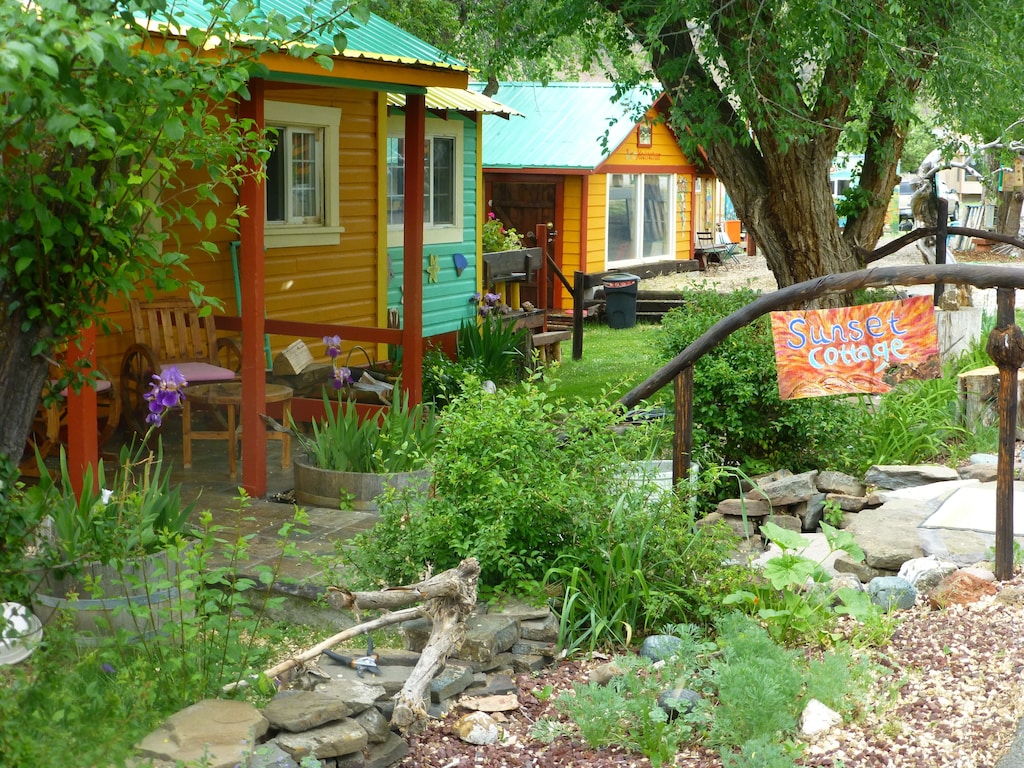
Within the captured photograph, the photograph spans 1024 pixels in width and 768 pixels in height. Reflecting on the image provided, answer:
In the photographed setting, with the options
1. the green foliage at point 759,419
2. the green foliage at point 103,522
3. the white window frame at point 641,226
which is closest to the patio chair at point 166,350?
the green foliage at point 103,522

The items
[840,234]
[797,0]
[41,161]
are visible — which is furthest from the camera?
[840,234]

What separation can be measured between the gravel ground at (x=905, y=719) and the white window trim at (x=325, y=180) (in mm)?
6600

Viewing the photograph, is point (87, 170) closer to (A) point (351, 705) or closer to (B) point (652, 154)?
(A) point (351, 705)

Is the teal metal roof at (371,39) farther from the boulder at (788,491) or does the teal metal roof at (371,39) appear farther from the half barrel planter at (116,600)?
the boulder at (788,491)

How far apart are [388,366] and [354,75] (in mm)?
4469

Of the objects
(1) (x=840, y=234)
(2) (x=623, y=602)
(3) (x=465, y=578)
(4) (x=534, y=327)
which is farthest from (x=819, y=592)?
(4) (x=534, y=327)

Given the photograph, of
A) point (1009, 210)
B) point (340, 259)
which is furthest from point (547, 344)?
point (1009, 210)

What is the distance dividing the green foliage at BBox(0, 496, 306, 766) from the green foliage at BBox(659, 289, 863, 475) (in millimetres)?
3678

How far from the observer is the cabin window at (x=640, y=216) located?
23.0 meters

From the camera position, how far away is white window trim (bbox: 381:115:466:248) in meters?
12.4

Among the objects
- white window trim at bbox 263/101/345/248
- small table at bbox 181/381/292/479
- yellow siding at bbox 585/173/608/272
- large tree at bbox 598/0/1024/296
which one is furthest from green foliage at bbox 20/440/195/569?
yellow siding at bbox 585/173/608/272

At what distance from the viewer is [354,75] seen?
7.11m

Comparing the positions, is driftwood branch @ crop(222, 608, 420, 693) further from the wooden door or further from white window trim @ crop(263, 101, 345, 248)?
the wooden door

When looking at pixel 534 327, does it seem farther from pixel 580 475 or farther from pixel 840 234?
pixel 580 475
